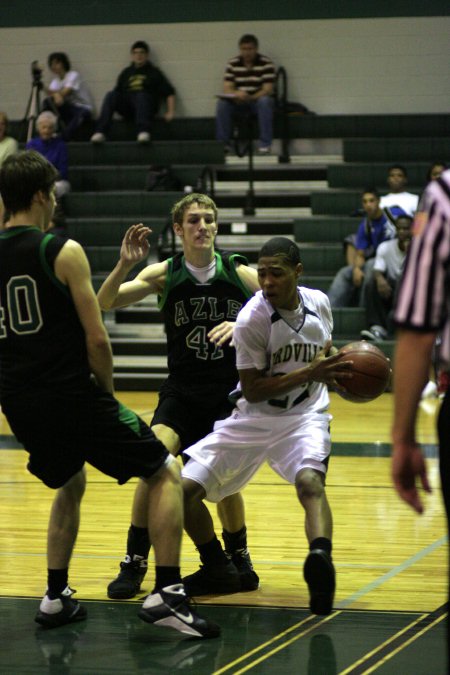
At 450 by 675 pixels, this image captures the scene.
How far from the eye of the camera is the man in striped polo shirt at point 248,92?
546 inches

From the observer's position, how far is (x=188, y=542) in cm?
582

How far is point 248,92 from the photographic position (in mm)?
14094

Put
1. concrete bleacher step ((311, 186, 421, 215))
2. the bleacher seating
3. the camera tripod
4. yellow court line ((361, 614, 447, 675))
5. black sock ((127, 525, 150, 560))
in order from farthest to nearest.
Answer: the camera tripod, concrete bleacher step ((311, 186, 421, 215)), the bleacher seating, black sock ((127, 525, 150, 560)), yellow court line ((361, 614, 447, 675))

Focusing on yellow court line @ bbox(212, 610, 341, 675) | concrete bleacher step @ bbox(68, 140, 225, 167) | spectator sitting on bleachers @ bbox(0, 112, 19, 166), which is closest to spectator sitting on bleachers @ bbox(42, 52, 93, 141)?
concrete bleacher step @ bbox(68, 140, 225, 167)

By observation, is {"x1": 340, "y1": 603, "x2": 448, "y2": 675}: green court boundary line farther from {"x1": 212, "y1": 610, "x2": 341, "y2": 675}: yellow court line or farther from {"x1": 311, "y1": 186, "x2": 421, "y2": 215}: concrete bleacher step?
{"x1": 311, "y1": 186, "x2": 421, "y2": 215}: concrete bleacher step

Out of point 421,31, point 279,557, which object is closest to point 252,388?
point 279,557

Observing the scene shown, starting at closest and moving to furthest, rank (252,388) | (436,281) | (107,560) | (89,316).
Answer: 1. (436,281)
2. (89,316)
3. (252,388)
4. (107,560)

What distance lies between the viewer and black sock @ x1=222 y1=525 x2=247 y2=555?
507cm

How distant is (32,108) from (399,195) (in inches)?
209

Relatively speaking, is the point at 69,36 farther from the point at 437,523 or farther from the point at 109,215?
the point at 437,523

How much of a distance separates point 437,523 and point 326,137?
29.6 feet

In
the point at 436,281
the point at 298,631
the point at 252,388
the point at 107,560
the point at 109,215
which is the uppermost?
the point at 436,281

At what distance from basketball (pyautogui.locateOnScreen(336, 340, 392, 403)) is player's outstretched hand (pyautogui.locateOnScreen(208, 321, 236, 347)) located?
0.48 meters

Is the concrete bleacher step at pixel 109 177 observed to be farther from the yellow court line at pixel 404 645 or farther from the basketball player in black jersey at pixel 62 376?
the yellow court line at pixel 404 645
